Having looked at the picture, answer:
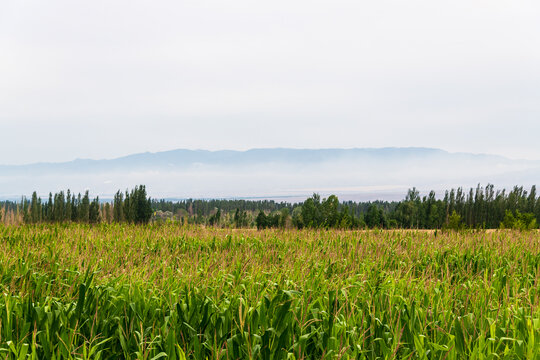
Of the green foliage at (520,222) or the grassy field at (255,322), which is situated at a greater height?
the grassy field at (255,322)

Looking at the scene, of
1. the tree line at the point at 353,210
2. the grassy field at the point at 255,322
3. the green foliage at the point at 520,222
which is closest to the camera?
the grassy field at the point at 255,322

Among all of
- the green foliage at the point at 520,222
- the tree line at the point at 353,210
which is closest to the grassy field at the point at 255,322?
the green foliage at the point at 520,222

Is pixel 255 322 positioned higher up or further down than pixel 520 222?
higher up

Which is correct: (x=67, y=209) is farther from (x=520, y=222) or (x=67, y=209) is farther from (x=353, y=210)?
(x=520, y=222)

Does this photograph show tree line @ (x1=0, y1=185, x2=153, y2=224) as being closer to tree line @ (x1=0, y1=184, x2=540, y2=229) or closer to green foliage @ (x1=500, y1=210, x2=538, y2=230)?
tree line @ (x1=0, y1=184, x2=540, y2=229)

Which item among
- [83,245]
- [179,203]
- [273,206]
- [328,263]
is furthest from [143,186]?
[273,206]

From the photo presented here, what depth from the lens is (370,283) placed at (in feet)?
20.6

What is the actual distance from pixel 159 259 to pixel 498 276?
6.91 metres

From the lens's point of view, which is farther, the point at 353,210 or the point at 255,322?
the point at 353,210

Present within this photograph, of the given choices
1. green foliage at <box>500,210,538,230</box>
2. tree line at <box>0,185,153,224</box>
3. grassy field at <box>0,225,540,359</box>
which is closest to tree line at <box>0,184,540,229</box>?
tree line at <box>0,185,153,224</box>

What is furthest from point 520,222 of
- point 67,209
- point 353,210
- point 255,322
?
point 67,209

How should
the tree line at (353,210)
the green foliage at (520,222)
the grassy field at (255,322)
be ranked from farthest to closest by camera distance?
1. the tree line at (353,210)
2. the green foliage at (520,222)
3. the grassy field at (255,322)

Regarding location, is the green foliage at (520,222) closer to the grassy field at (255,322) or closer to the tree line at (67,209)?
the grassy field at (255,322)

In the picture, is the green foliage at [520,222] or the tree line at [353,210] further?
the tree line at [353,210]
